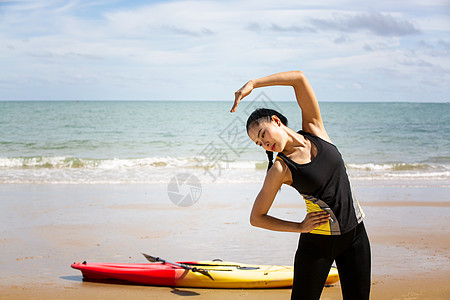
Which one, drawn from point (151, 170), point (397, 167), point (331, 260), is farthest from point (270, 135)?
point (397, 167)

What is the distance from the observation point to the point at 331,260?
247 cm

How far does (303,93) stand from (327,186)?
53 centimetres

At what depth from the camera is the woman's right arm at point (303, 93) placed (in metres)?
2.54

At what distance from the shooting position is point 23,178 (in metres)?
12.7

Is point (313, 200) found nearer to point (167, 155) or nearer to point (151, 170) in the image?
point (151, 170)

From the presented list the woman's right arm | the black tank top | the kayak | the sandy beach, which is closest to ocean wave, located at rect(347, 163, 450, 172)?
the sandy beach

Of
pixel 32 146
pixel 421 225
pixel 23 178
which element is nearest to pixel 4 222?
pixel 23 178

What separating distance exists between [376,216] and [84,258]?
4681mm

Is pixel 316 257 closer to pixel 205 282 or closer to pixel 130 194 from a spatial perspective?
pixel 205 282

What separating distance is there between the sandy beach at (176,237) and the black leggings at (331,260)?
221 centimetres

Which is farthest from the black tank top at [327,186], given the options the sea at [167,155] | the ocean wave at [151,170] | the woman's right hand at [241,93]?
the ocean wave at [151,170]

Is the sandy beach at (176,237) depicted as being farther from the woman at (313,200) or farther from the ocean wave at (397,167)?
the ocean wave at (397,167)

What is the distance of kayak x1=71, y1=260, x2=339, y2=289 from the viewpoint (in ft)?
15.8

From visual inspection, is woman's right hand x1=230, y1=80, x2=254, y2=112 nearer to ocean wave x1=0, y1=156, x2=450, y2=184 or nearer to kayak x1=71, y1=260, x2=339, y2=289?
kayak x1=71, y1=260, x2=339, y2=289
